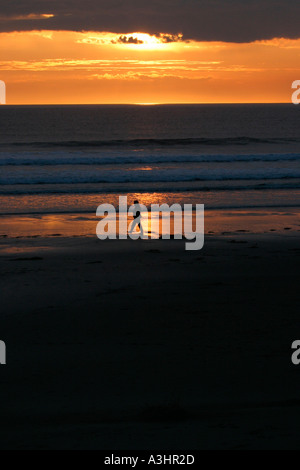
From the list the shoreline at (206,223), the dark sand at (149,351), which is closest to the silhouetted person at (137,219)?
the shoreline at (206,223)

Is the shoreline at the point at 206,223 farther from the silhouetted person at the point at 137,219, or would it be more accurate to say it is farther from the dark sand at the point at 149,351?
the dark sand at the point at 149,351

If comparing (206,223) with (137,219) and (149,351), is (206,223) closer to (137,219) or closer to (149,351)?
(137,219)

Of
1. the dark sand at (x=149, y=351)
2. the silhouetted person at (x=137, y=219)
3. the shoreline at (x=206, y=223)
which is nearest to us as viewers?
the dark sand at (x=149, y=351)

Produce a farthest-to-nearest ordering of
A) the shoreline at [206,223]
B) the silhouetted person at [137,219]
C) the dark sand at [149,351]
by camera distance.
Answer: the shoreline at [206,223], the silhouetted person at [137,219], the dark sand at [149,351]

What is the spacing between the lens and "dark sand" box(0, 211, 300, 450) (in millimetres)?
5738

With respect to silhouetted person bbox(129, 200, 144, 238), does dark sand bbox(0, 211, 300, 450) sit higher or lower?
lower

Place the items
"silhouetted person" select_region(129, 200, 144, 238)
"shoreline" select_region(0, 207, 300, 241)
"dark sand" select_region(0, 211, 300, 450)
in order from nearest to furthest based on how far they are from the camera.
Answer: "dark sand" select_region(0, 211, 300, 450), "silhouetted person" select_region(129, 200, 144, 238), "shoreline" select_region(0, 207, 300, 241)

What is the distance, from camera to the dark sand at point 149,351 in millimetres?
5738

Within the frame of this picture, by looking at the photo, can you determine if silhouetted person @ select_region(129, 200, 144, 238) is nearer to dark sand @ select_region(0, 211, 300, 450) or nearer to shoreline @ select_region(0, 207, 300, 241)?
shoreline @ select_region(0, 207, 300, 241)

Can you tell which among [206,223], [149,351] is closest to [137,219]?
[206,223]

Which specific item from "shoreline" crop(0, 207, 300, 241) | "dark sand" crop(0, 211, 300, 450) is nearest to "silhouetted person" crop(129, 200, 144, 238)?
"shoreline" crop(0, 207, 300, 241)

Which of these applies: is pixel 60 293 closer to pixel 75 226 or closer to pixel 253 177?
pixel 75 226

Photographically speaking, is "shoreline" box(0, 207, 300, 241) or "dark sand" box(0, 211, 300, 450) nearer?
"dark sand" box(0, 211, 300, 450)

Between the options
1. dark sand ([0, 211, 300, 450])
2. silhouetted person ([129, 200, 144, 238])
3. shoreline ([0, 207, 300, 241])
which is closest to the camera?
dark sand ([0, 211, 300, 450])
